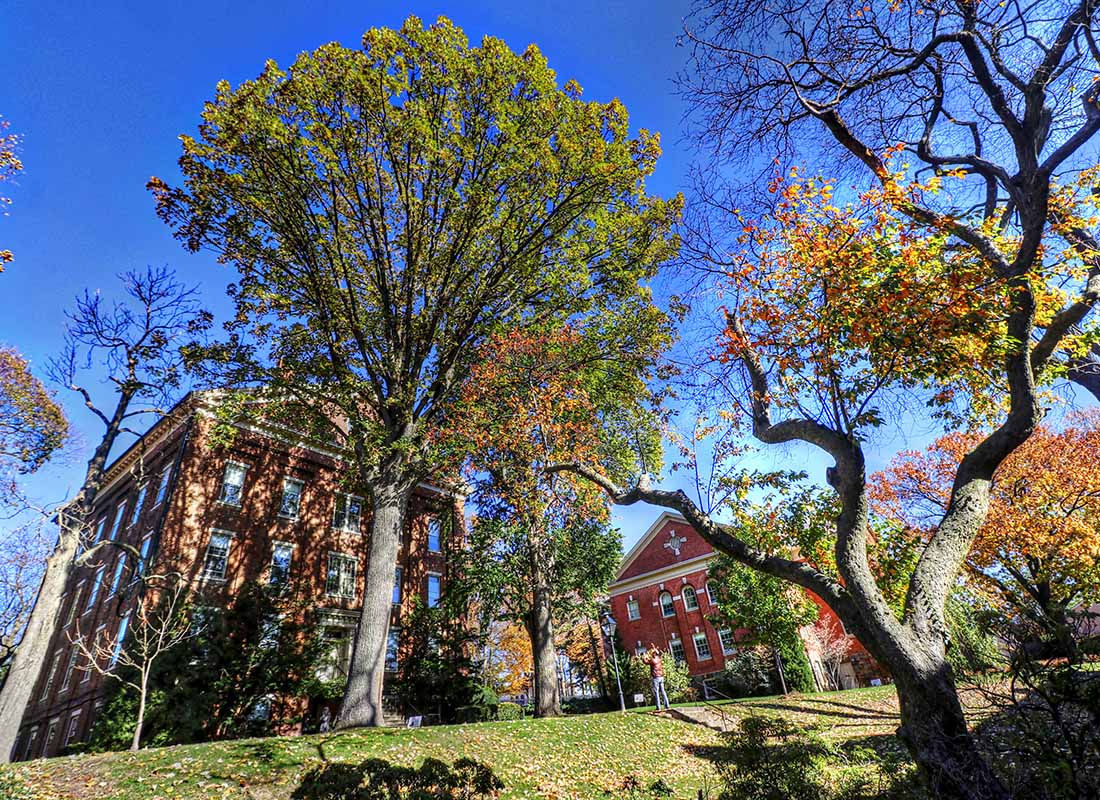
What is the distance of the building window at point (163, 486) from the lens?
21431 millimetres

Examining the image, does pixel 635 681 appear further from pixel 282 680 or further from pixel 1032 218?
pixel 1032 218

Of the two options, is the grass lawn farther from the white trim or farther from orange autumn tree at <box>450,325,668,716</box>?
the white trim

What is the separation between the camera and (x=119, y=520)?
2488 centimetres

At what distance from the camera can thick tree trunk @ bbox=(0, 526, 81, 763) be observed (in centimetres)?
977

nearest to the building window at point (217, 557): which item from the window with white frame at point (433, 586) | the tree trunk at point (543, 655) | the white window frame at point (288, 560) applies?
the white window frame at point (288, 560)

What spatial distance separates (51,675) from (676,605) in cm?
3435

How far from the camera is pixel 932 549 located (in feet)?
18.3

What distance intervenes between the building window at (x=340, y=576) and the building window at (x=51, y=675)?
1335 centimetres

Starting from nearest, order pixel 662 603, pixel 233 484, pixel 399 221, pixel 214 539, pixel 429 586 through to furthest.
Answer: pixel 399 221
pixel 214 539
pixel 233 484
pixel 429 586
pixel 662 603

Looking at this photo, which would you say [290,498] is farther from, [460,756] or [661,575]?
[661,575]

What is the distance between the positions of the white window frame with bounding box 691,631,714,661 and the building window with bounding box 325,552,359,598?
21.7 meters

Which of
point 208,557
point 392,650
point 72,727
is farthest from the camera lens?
point 392,650

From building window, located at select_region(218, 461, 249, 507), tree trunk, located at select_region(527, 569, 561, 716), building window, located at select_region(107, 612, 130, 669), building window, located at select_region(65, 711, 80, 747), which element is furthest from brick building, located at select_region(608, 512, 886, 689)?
building window, located at select_region(65, 711, 80, 747)

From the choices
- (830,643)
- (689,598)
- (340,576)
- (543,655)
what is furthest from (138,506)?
(830,643)
